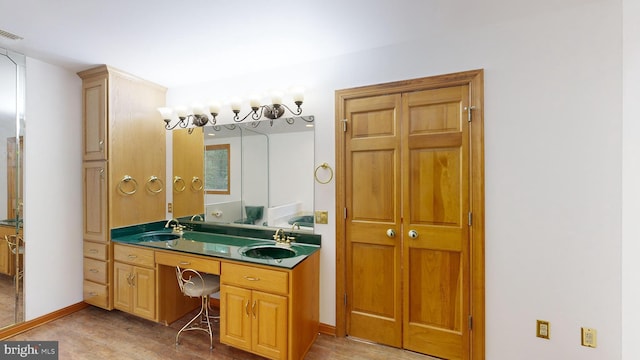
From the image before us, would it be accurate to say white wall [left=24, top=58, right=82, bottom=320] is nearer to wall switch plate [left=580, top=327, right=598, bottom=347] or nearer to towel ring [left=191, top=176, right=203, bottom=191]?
towel ring [left=191, top=176, right=203, bottom=191]

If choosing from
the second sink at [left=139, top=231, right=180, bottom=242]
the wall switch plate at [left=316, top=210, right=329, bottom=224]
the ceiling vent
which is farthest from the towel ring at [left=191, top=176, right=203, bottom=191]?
the ceiling vent

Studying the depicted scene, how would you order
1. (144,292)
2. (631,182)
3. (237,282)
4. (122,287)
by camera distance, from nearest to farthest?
(631,182)
(237,282)
(144,292)
(122,287)

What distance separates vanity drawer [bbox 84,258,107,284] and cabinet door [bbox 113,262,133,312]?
0.13 m

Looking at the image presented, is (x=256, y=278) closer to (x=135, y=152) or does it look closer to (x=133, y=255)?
(x=133, y=255)

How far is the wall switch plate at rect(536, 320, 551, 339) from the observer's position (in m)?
1.87

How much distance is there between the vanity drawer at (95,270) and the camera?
274 centimetres

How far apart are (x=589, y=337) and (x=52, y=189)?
4.36m

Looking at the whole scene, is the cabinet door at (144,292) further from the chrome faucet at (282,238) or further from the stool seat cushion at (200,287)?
the chrome faucet at (282,238)

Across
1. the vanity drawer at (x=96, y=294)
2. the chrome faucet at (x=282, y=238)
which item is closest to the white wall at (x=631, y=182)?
the chrome faucet at (x=282, y=238)

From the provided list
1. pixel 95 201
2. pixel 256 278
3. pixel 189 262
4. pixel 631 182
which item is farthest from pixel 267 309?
pixel 631 182

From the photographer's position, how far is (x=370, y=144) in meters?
2.33

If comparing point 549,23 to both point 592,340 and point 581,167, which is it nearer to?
point 581,167

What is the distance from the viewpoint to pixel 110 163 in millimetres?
2693

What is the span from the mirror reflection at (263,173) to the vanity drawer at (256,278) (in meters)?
0.63
